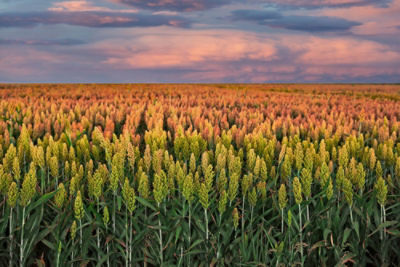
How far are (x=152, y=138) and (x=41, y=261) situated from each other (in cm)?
172

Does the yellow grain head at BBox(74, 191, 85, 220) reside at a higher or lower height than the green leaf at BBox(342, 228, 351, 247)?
higher

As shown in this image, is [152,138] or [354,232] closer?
[354,232]

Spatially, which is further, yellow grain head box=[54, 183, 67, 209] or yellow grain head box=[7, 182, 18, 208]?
yellow grain head box=[54, 183, 67, 209]

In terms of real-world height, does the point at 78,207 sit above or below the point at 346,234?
above

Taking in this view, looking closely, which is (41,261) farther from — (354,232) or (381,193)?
(381,193)

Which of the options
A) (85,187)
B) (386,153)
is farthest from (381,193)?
(85,187)

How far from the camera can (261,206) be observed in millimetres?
2777

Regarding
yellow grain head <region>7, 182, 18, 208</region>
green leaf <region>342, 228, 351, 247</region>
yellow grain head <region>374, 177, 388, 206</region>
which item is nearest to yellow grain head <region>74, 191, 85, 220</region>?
yellow grain head <region>7, 182, 18, 208</region>

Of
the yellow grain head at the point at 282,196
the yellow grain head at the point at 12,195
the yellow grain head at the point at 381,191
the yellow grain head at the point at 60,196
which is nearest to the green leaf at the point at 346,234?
the yellow grain head at the point at 381,191

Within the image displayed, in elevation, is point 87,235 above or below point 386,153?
below

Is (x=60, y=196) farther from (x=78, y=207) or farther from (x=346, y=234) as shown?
(x=346, y=234)

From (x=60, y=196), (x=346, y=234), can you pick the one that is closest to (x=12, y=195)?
(x=60, y=196)

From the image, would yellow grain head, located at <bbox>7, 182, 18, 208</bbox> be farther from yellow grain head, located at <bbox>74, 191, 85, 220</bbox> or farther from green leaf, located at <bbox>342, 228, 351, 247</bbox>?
green leaf, located at <bbox>342, 228, 351, 247</bbox>

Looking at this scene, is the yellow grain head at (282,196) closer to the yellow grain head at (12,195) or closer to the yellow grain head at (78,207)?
the yellow grain head at (78,207)
